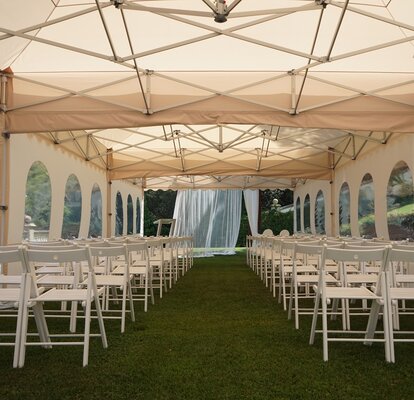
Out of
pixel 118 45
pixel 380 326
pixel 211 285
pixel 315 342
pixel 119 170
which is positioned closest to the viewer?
pixel 315 342

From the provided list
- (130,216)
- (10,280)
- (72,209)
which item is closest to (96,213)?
(72,209)

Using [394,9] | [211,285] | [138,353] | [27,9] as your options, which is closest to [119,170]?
[211,285]

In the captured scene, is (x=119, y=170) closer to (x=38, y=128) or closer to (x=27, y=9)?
(x=38, y=128)

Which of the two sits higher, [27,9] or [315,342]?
[27,9]

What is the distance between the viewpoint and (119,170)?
36.3 ft

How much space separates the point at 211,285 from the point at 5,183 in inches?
132

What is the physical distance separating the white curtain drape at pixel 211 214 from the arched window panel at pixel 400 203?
346 inches

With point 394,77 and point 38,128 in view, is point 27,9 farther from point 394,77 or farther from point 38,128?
point 394,77

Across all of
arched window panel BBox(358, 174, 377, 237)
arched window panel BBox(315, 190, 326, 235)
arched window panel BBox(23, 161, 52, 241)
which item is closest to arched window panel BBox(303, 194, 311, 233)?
arched window panel BBox(315, 190, 326, 235)

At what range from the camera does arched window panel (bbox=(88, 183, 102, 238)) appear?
10.5 meters

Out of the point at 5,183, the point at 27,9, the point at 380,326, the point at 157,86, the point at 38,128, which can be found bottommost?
the point at 380,326

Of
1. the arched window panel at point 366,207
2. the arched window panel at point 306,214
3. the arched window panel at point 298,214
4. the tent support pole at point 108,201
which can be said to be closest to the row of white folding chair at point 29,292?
the arched window panel at point 366,207

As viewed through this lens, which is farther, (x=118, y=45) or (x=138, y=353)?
(x=118, y=45)

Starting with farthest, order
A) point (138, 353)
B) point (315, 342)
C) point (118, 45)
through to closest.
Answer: point (118, 45), point (315, 342), point (138, 353)
